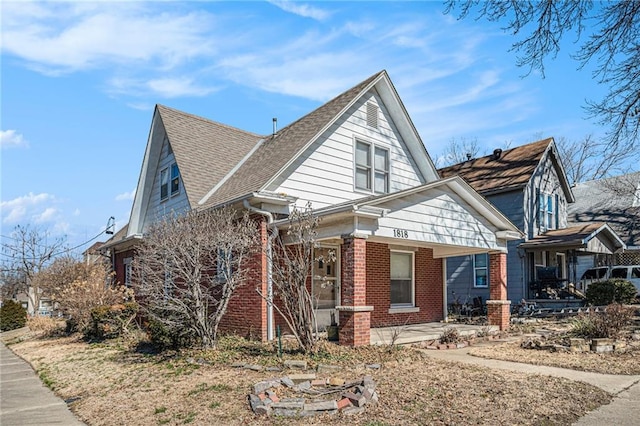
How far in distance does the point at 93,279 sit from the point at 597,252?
66.0 feet

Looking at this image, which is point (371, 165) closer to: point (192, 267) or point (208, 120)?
point (192, 267)

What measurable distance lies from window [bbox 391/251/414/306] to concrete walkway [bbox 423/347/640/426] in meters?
4.26

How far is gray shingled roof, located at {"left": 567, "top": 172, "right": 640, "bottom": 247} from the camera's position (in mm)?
27419

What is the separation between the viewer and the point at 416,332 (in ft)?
44.7

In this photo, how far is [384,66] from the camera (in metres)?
15.9

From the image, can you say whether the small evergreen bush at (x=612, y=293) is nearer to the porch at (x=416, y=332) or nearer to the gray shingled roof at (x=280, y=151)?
the porch at (x=416, y=332)

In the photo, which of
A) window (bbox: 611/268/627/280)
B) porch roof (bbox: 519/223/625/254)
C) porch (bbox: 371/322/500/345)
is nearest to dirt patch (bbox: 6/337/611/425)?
porch (bbox: 371/322/500/345)

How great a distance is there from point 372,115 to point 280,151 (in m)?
3.14

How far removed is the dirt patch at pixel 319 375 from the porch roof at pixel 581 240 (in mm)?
12772

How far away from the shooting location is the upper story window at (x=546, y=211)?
76.0 feet

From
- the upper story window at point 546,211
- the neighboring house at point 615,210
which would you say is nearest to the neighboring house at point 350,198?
the upper story window at point 546,211

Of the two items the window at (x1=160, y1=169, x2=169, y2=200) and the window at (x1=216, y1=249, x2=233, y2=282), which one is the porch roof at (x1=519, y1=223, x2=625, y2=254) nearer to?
the window at (x1=216, y1=249, x2=233, y2=282)

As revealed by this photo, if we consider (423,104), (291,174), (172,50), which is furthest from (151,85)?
(423,104)

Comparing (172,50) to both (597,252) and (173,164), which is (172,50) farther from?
(597,252)
